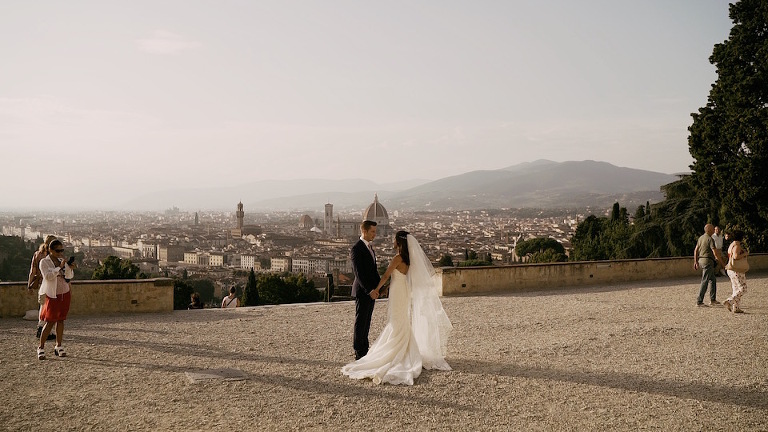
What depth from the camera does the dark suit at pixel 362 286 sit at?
6.13 m

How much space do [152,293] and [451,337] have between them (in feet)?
15.3

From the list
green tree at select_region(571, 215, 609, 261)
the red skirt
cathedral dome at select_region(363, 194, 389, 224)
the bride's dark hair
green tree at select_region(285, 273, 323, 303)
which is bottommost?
green tree at select_region(285, 273, 323, 303)

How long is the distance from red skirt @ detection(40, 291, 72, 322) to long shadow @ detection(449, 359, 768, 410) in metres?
4.13

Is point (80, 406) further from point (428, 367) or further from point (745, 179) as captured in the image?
point (745, 179)

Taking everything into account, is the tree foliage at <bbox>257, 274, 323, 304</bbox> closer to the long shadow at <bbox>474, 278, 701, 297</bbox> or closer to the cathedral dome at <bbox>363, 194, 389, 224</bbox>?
the long shadow at <bbox>474, 278, 701, 297</bbox>

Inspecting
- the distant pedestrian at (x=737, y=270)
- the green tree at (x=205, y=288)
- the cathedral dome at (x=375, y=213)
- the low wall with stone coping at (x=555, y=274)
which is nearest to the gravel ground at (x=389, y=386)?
the distant pedestrian at (x=737, y=270)

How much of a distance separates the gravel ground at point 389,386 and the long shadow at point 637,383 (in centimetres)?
2

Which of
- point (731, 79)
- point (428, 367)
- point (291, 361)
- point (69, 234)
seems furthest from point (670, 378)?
point (69, 234)

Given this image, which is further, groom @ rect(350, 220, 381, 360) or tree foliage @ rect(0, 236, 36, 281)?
tree foliage @ rect(0, 236, 36, 281)

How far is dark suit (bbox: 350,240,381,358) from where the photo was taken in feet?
20.1

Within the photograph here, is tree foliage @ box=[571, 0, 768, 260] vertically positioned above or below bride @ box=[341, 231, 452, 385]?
above

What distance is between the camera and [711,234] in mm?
9945

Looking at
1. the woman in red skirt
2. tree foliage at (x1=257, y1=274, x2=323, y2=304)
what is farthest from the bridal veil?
tree foliage at (x1=257, y1=274, x2=323, y2=304)

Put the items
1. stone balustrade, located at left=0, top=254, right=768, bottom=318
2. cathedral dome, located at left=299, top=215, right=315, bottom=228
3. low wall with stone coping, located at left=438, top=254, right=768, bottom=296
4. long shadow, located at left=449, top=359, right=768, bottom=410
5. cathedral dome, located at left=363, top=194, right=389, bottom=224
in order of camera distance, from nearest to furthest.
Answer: long shadow, located at left=449, top=359, right=768, bottom=410, stone balustrade, located at left=0, top=254, right=768, bottom=318, low wall with stone coping, located at left=438, top=254, right=768, bottom=296, cathedral dome, located at left=363, top=194, right=389, bottom=224, cathedral dome, located at left=299, top=215, right=315, bottom=228
